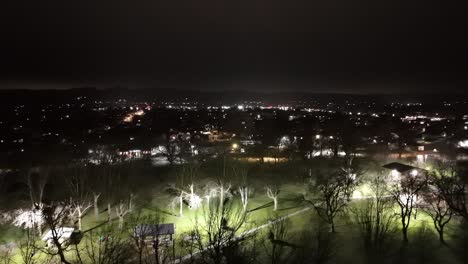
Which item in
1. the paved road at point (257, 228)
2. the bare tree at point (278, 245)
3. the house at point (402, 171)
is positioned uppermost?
the house at point (402, 171)

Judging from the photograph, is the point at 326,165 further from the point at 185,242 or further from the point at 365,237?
the point at 185,242

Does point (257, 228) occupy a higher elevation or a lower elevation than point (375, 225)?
lower

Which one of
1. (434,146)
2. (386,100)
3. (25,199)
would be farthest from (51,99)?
(386,100)

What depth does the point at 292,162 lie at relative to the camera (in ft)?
114

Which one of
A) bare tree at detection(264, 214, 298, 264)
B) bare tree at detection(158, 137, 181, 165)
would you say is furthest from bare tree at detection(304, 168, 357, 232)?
bare tree at detection(158, 137, 181, 165)

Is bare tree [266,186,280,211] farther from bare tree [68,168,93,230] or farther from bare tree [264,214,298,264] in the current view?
bare tree [68,168,93,230]

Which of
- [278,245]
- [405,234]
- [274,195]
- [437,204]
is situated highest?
[437,204]

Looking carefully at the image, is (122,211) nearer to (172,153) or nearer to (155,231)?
(155,231)

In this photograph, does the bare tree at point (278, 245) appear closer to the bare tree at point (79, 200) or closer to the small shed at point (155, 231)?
the small shed at point (155, 231)

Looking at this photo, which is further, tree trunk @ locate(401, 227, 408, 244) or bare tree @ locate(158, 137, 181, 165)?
bare tree @ locate(158, 137, 181, 165)

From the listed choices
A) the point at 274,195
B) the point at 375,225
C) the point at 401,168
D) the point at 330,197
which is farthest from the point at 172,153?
the point at 375,225

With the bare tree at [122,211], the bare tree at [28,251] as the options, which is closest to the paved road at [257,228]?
the bare tree at [122,211]

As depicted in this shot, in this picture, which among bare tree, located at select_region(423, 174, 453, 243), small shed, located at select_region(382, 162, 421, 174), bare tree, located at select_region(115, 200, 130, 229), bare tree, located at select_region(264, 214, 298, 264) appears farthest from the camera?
small shed, located at select_region(382, 162, 421, 174)

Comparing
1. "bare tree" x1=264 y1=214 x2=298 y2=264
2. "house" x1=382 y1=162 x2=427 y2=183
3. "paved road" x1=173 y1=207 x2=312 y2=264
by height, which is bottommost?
"paved road" x1=173 y1=207 x2=312 y2=264
